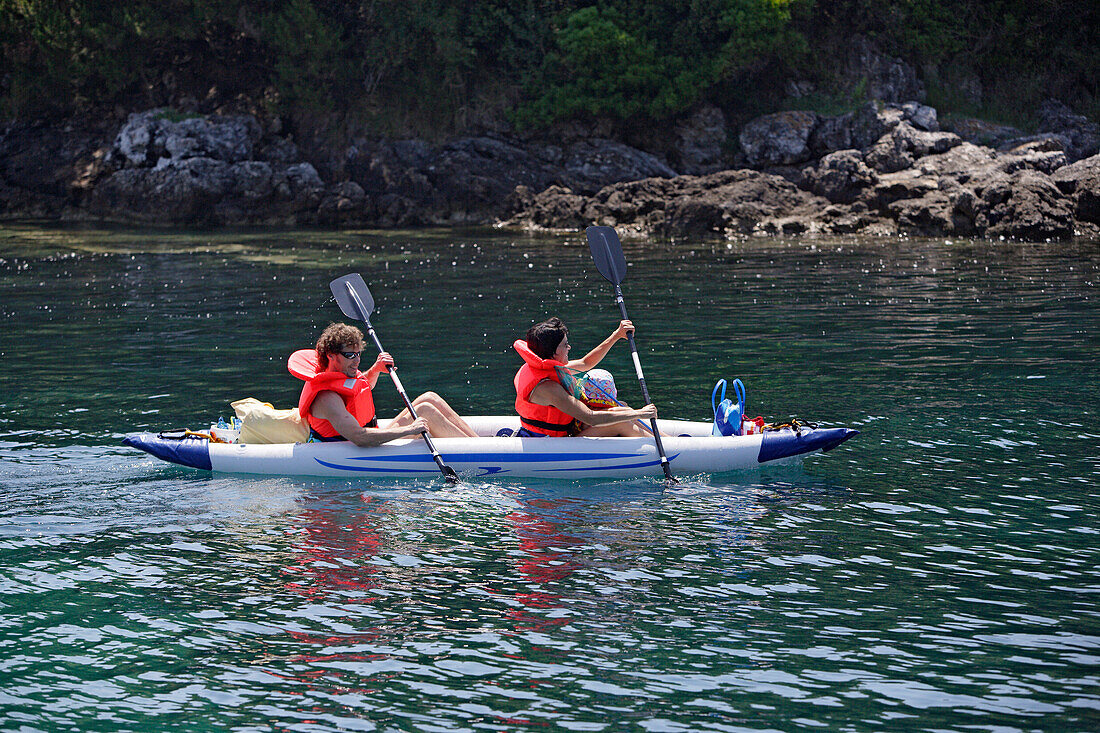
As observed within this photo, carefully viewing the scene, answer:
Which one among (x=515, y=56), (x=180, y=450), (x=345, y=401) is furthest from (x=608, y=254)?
(x=515, y=56)

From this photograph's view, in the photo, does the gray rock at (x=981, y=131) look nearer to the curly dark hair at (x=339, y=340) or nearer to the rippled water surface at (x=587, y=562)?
the rippled water surface at (x=587, y=562)

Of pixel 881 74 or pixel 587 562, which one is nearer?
pixel 587 562

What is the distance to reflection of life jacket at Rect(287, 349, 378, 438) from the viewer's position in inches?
316

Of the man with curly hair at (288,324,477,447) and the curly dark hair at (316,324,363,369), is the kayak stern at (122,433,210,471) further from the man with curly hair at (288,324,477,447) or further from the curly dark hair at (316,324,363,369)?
the curly dark hair at (316,324,363,369)

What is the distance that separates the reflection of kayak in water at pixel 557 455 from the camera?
26.5ft

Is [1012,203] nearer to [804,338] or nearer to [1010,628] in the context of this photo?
[804,338]

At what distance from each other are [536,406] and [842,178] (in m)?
19.3

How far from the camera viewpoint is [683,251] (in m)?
22.6

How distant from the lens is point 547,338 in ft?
26.0

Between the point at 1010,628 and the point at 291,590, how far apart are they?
3.51 metres

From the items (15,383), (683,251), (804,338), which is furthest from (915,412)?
(683,251)

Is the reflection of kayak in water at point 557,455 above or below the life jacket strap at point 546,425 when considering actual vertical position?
below

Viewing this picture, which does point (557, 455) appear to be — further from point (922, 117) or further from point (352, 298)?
point (922, 117)

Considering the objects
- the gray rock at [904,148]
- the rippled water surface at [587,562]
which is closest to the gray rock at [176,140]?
the gray rock at [904,148]
